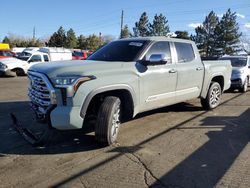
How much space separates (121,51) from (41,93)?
6.75 ft

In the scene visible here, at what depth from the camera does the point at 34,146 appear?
18.0 feet

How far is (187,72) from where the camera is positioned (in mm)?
7609

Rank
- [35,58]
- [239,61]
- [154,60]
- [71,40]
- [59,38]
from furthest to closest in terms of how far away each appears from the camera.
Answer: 1. [59,38]
2. [71,40]
3. [35,58]
4. [239,61]
5. [154,60]

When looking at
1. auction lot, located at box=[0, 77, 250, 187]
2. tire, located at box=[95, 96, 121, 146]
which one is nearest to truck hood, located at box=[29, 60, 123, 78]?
tire, located at box=[95, 96, 121, 146]

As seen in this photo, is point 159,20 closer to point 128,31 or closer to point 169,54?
point 128,31

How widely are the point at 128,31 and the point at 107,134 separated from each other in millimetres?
81089

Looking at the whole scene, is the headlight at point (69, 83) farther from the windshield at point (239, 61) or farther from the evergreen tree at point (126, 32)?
the evergreen tree at point (126, 32)

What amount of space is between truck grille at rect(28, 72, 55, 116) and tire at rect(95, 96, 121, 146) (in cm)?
82

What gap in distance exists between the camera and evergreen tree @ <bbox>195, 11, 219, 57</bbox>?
206ft

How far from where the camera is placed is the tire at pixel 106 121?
541 centimetres

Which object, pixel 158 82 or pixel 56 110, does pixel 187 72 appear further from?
pixel 56 110

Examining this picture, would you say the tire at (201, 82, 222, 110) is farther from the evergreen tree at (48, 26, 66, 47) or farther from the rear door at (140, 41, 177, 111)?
the evergreen tree at (48, 26, 66, 47)

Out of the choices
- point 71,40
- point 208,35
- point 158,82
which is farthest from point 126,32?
point 158,82

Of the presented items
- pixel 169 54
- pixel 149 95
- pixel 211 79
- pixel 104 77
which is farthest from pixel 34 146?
pixel 211 79
